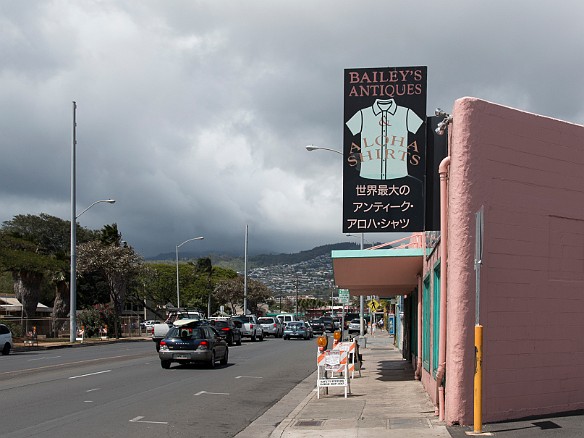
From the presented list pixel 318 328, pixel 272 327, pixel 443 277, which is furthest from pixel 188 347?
pixel 318 328

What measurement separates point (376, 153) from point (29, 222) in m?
90.7

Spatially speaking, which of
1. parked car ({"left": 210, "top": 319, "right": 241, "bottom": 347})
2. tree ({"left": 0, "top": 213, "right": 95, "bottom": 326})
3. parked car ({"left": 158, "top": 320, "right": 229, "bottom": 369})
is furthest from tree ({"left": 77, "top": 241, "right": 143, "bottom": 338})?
parked car ({"left": 158, "top": 320, "right": 229, "bottom": 369})

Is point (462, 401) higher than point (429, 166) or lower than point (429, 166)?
lower

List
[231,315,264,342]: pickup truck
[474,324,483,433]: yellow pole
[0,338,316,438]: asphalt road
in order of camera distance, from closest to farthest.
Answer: [474,324,483,433]: yellow pole
[0,338,316,438]: asphalt road
[231,315,264,342]: pickup truck

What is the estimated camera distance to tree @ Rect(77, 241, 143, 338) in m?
53.6

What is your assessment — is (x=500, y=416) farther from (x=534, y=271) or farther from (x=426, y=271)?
(x=426, y=271)

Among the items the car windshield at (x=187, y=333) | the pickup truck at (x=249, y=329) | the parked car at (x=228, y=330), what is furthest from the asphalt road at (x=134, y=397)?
the pickup truck at (x=249, y=329)

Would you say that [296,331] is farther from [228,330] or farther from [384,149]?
[384,149]

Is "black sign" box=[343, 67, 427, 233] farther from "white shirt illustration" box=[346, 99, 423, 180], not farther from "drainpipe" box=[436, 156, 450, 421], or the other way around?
"drainpipe" box=[436, 156, 450, 421]

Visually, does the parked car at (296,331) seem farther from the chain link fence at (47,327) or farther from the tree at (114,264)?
the chain link fence at (47,327)

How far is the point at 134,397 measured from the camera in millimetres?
16500

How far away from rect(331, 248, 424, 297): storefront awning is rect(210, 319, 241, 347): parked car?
19.7 metres

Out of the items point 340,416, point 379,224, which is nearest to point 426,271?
point 379,224

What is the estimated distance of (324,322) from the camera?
7212 cm
